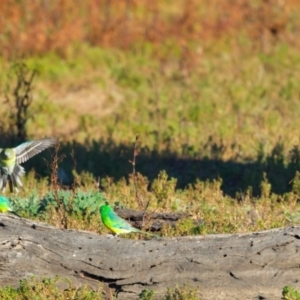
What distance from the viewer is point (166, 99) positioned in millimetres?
16219

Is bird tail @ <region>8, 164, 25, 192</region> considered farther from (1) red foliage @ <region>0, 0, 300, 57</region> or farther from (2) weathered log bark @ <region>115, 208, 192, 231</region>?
(1) red foliage @ <region>0, 0, 300, 57</region>

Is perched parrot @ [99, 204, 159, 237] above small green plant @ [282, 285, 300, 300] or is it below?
above

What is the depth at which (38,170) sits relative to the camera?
496 inches

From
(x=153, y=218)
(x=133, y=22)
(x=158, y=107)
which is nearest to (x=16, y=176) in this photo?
(x=153, y=218)

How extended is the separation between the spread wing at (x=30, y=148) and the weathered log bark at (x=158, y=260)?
208 cm

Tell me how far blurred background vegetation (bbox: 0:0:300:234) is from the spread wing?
0.60ft

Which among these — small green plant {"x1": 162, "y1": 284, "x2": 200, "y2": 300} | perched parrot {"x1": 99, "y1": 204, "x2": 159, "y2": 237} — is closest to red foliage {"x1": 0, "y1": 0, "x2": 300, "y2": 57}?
perched parrot {"x1": 99, "y1": 204, "x2": 159, "y2": 237}

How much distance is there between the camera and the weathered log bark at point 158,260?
735 cm

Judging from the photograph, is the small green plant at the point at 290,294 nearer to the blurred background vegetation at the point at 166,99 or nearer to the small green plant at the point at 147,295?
the small green plant at the point at 147,295

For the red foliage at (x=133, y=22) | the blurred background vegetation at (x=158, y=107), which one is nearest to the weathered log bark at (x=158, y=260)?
the blurred background vegetation at (x=158, y=107)

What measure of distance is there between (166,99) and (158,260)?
29.1 ft

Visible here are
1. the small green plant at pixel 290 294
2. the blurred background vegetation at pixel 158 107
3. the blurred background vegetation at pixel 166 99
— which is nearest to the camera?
the small green plant at pixel 290 294

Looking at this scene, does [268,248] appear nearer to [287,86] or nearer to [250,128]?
[250,128]

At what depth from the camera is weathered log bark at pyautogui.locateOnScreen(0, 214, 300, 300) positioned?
24.1ft
